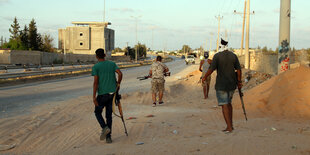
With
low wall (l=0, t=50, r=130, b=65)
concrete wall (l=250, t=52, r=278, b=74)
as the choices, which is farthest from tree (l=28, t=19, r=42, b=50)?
concrete wall (l=250, t=52, r=278, b=74)

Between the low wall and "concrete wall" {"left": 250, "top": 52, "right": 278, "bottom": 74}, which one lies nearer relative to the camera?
"concrete wall" {"left": 250, "top": 52, "right": 278, "bottom": 74}

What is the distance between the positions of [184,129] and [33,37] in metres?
73.3

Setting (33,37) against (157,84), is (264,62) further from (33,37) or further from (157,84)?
(33,37)

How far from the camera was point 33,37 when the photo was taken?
244 feet

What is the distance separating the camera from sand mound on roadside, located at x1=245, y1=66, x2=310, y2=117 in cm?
854

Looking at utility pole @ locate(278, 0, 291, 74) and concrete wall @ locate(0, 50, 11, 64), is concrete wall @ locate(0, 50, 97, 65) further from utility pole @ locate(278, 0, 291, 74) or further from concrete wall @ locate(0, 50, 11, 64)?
utility pole @ locate(278, 0, 291, 74)

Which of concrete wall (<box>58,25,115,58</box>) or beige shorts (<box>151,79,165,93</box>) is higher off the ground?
concrete wall (<box>58,25,115,58</box>)

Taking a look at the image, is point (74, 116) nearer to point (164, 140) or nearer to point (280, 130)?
point (164, 140)

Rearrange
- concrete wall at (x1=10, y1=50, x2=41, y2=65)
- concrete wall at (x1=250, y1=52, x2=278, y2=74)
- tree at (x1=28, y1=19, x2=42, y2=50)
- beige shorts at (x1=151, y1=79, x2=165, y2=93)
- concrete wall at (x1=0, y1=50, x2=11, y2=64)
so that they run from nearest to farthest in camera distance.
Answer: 1. beige shorts at (x1=151, y1=79, x2=165, y2=93)
2. concrete wall at (x1=250, y1=52, x2=278, y2=74)
3. concrete wall at (x1=0, y1=50, x2=11, y2=64)
4. concrete wall at (x1=10, y1=50, x2=41, y2=65)
5. tree at (x1=28, y1=19, x2=42, y2=50)

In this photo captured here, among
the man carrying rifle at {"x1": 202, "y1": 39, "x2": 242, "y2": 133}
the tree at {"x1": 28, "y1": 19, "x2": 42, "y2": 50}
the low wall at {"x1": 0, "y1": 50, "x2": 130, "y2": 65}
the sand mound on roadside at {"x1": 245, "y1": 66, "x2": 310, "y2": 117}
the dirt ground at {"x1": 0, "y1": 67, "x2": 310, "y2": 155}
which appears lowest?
the dirt ground at {"x1": 0, "y1": 67, "x2": 310, "y2": 155}

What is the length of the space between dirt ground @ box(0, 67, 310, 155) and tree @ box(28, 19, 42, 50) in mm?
67354

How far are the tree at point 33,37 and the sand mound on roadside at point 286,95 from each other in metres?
70.4

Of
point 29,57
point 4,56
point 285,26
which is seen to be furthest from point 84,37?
point 285,26

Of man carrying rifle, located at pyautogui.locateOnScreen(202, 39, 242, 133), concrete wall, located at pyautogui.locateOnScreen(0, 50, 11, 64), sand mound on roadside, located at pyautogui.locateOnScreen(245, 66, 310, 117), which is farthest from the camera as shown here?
concrete wall, located at pyautogui.locateOnScreen(0, 50, 11, 64)
